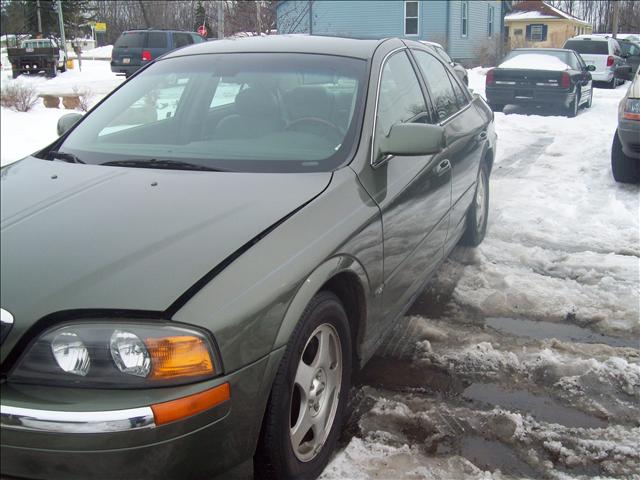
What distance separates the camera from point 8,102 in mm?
10281

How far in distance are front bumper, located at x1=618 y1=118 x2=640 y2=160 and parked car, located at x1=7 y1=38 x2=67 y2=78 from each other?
72.3 feet

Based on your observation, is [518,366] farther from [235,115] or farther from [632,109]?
[632,109]

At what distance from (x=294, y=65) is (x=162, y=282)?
1.81 meters

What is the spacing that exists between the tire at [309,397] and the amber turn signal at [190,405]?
0.81 ft

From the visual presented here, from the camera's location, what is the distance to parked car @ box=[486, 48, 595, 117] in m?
13.5

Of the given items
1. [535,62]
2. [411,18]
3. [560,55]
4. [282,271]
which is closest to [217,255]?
[282,271]

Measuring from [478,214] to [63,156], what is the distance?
3373 millimetres

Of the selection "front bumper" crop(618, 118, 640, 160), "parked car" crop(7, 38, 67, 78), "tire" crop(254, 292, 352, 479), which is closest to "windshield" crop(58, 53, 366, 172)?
"tire" crop(254, 292, 352, 479)

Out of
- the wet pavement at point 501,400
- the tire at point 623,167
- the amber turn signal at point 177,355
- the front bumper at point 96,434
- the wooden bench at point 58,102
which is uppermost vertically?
the wooden bench at point 58,102

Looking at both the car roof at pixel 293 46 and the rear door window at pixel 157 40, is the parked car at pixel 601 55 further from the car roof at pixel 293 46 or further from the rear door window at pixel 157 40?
the car roof at pixel 293 46

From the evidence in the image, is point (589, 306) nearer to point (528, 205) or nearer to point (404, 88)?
point (404, 88)

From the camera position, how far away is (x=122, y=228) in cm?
227

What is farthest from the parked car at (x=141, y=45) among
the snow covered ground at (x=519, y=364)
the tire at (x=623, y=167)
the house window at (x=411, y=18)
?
the snow covered ground at (x=519, y=364)

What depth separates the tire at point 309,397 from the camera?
2.18 metres
